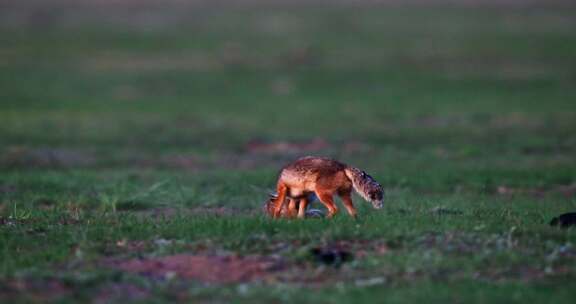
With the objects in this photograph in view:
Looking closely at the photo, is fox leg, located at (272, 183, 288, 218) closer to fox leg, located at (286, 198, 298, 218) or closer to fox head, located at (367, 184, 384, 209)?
fox leg, located at (286, 198, 298, 218)

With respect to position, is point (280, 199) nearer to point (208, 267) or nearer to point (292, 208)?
point (292, 208)

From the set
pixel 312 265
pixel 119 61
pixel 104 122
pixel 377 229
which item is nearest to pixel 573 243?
pixel 377 229

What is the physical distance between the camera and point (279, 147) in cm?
2403

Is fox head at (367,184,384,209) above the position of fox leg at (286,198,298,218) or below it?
above

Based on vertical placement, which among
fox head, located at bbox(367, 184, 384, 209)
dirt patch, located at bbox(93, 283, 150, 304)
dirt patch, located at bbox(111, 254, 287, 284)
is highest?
fox head, located at bbox(367, 184, 384, 209)

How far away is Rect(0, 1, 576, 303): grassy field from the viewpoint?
962cm

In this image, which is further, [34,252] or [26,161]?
[26,161]

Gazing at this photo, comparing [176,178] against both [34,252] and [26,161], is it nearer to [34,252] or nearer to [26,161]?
[26,161]

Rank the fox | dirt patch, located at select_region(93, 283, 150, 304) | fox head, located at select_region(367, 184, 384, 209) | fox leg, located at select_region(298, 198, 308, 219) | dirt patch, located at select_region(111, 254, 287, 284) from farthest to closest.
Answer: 1. fox leg, located at select_region(298, 198, 308, 219)
2. fox head, located at select_region(367, 184, 384, 209)
3. the fox
4. dirt patch, located at select_region(111, 254, 287, 284)
5. dirt patch, located at select_region(93, 283, 150, 304)

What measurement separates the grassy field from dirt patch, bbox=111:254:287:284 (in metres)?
0.03

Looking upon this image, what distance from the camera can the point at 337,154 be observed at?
2264 cm

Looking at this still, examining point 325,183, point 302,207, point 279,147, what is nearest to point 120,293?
point 325,183

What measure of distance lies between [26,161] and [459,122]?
1291cm

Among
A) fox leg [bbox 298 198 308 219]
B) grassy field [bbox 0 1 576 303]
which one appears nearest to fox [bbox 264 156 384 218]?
fox leg [bbox 298 198 308 219]
